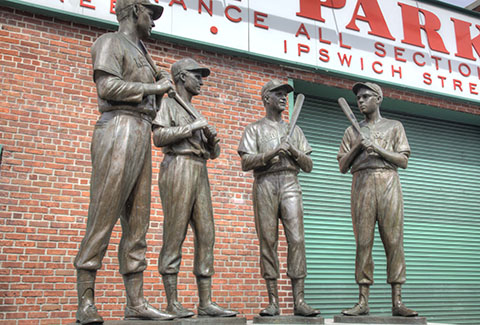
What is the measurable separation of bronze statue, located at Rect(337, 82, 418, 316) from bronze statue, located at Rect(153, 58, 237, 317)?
172 cm

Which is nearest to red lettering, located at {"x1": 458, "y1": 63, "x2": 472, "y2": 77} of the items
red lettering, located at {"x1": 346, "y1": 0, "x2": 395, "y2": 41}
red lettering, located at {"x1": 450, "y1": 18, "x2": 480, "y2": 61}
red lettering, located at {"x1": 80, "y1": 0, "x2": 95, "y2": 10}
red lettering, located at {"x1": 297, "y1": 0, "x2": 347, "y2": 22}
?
red lettering, located at {"x1": 450, "y1": 18, "x2": 480, "y2": 61}

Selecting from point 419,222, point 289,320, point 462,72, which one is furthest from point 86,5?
point 462,72

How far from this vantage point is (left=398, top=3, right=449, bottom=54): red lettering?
9.94 m

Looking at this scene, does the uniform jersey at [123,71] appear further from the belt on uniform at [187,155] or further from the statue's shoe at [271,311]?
the statue's shoe at [271,311]

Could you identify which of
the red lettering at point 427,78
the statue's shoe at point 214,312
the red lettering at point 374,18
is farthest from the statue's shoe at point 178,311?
the red lettering at point 427,78

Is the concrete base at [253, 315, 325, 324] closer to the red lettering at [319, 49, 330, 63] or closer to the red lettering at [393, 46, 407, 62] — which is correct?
the red lettering at [319, 49, 330, 63]

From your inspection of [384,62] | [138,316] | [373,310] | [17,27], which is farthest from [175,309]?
[384,62]

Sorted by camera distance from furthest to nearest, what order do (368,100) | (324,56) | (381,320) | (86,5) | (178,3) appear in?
(324,56) < (178,3) < (86,5) < (368,100) < (381,320)

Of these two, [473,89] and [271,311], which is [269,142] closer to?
[271,311]

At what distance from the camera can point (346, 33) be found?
9289mm

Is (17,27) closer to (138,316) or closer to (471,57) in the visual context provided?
(138,316)

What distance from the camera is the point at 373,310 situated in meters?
9.08

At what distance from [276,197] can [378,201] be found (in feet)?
3.81

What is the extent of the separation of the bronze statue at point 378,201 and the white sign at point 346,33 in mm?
3256
